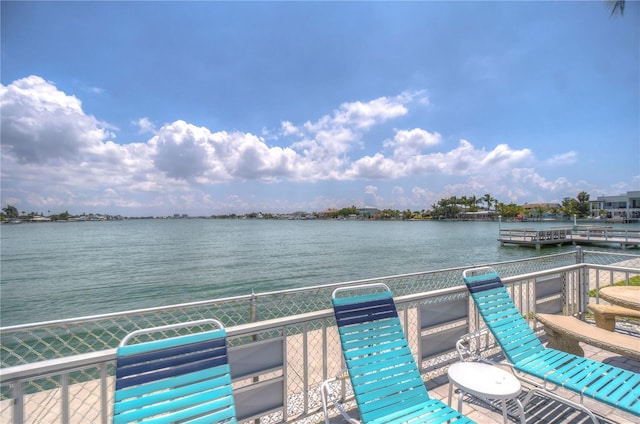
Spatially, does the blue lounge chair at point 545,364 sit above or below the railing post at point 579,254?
below

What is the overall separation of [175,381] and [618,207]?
11034cm

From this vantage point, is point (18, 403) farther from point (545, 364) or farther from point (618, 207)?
point (618, 207)

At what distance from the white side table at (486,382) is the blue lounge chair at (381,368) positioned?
8.0 inches

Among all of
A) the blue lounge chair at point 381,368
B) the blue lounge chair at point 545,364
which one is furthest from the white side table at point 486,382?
the blue lounge chair at point 545,364

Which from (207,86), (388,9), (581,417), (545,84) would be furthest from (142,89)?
(581,417)

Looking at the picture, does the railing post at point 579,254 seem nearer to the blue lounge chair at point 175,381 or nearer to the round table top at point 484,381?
the round table top at point 484,381

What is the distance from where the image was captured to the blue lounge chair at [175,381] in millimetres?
1545

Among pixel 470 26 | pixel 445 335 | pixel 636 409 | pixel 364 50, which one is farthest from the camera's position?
pixel 364 50

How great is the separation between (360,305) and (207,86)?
15.7 m

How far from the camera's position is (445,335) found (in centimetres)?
313

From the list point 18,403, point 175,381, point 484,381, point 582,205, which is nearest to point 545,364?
point 484,381

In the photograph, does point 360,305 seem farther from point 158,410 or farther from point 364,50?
point 364,50

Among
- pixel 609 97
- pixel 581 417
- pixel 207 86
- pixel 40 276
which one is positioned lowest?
pixel 40 276

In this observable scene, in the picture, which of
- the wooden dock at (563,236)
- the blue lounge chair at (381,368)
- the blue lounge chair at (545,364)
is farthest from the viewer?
the wooden dock at (563,236)
